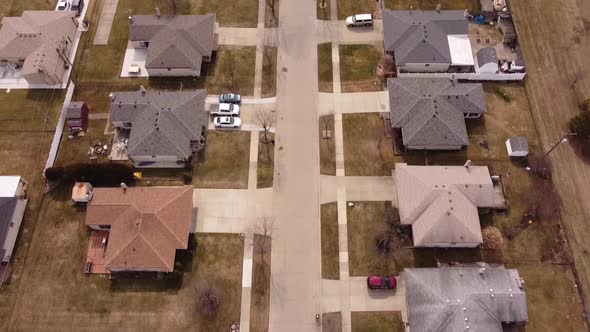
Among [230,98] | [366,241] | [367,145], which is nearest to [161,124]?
[230,98]

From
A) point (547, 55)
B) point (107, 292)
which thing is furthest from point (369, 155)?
point (107, 292)

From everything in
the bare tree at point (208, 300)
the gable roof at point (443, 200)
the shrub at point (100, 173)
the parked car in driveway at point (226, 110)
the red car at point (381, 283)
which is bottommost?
the bare tree at point (208, 300)

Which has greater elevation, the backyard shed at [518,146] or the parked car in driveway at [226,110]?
the parked car in driveway at [226,110]

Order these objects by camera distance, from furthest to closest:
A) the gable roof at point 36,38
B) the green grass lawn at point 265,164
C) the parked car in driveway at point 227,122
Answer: the gable roof at point 36,38 < the parked car in driveway at point 227,122 < the green grass lawn at point 265,164

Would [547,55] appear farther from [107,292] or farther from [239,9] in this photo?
[107,292]

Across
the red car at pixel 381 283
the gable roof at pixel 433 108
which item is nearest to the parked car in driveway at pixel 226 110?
the gable roof at pixel 433 108

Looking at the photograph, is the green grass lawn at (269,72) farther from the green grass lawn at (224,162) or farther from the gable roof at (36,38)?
the gable roof at (36,38)

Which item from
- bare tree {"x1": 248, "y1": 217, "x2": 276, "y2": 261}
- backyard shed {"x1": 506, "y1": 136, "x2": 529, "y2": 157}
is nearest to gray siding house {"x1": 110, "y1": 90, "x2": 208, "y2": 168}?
bare tree {"x1": 248, "y1": 217, "x2": 276, "y2": 261}
